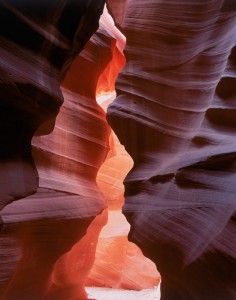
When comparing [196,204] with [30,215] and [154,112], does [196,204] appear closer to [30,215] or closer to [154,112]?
[154,112]

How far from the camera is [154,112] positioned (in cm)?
348

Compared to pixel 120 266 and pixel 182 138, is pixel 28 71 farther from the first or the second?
pixel 120 266

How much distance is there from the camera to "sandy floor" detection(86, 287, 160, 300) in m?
5.27

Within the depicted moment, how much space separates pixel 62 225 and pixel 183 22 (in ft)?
6.54

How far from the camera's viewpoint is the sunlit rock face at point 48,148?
7.98 feet

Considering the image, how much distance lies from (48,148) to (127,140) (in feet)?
2.36

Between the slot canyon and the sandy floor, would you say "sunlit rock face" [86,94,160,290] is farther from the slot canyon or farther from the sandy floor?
the slot canyon

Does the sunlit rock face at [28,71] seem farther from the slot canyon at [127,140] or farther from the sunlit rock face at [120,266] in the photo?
the sunlit rock face at [120,266]

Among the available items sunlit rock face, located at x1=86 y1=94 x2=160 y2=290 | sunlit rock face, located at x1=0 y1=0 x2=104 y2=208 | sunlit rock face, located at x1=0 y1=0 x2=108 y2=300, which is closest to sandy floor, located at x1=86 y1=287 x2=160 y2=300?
sunlit rock face, located at x1=86 y1=94 x2=160 y2=290

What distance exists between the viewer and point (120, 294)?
550 cm

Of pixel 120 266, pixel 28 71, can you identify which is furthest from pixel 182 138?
pixel 120 266

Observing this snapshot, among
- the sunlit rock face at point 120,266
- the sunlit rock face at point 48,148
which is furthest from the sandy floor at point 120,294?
the sunlit rock face at point 48,148

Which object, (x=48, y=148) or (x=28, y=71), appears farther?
(x=48, y=148)

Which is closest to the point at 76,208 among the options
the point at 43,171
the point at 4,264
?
the point at 43,171
